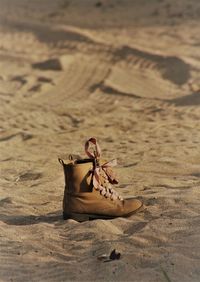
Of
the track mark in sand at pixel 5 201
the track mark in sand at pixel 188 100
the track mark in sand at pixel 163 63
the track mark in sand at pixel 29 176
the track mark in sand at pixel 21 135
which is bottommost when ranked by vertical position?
the track mark in sand at pixel 5 201

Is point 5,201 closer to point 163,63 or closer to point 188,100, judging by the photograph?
point 188,100

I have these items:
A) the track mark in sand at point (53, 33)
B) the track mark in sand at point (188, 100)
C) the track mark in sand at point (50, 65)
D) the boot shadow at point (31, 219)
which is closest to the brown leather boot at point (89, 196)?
the boot shadow at point (31, 219)

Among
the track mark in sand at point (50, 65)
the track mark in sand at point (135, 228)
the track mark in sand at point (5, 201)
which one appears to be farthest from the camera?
the track mark in sand at point (50, 65)

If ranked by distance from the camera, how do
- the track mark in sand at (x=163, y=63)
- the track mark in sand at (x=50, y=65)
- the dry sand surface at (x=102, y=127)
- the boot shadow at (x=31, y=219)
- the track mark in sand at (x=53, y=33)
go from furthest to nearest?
the track mark in sand at (x=53, y=33) < the track mark in sand at (x=50, y=65) < the track mark in sand at (x=163, y=63) < the boot shadow at (x=31, y=219) < the dry sand surface at (x=102, y=127)

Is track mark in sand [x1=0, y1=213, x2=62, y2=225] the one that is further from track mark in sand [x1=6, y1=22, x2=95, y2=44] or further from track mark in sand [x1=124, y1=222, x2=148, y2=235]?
track mark in sand [x1=6, y1=22, x2=95, y2=44]

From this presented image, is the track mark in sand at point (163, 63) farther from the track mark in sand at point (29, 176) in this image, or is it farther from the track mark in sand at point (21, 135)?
the track mark in sand at point (29, 176)
